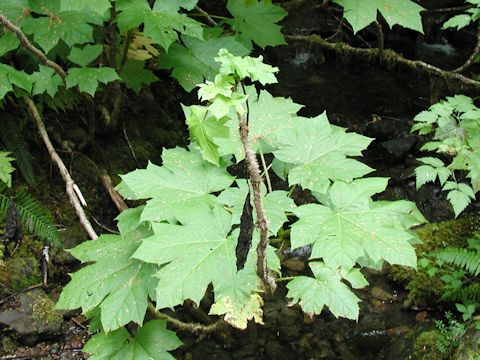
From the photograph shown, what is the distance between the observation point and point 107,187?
342 centimetres

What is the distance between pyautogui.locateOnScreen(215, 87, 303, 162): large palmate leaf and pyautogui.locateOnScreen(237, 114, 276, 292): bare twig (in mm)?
475

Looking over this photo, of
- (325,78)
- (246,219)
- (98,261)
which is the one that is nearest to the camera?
(246,219)

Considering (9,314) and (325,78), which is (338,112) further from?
(9,314)

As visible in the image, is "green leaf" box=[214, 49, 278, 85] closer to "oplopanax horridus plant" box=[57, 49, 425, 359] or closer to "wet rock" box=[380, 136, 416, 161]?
"oplopanax horridus plant" box=[57, 49, 425, 359]

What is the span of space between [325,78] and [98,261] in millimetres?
4965

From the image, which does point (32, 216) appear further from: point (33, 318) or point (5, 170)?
point (33, 318)

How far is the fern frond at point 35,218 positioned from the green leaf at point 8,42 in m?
1.10

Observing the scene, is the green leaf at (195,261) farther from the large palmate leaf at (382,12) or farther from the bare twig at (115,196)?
the bare twig at (115,196)

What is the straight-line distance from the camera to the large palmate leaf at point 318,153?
182 centimetres

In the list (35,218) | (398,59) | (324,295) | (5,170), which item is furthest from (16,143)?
(398,59)

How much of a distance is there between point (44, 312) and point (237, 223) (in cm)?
A: 204

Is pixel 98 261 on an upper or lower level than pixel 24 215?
upper

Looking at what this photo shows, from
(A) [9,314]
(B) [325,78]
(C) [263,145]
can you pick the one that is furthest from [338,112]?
(A) [9,314]

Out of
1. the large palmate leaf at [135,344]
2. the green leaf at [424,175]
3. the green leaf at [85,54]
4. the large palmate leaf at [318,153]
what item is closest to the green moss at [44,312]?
the large palmate leaf at [135,344]
